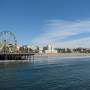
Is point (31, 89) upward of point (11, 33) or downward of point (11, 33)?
downward

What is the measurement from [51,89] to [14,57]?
118m

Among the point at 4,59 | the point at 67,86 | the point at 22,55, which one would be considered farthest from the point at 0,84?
the point at 22,55

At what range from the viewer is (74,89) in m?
48.2

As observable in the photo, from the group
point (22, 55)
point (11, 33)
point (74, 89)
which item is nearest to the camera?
point (74, 89)

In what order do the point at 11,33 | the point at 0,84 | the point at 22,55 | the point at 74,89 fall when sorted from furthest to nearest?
the point at 11,33, the point at 22,55, the point at 0,84, the point at 74,89

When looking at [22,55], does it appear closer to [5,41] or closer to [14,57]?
[14,57]

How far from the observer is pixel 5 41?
19450 cm

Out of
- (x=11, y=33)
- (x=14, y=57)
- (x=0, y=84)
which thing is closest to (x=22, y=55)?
(x=14, y=57)

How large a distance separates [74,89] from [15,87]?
11567mm

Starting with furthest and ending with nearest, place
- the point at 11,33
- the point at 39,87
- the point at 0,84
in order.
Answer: the point at 11,33
the point at 0,84
the point at 39,87

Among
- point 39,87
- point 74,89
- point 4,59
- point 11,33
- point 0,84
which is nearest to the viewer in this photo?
point 74,89

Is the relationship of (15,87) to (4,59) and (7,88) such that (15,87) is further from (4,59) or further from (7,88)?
(4,59)

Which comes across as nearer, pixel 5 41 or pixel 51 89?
pixel 51 89

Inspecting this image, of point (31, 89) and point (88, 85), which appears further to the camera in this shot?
point (88, 85)
